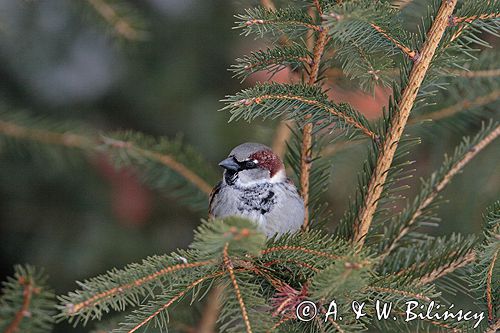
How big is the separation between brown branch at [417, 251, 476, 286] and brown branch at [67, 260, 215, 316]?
696 millimetres

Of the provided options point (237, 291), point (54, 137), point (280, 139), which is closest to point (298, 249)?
point (237, 291)

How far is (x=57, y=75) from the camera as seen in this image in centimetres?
394

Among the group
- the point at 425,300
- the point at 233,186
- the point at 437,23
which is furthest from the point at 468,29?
the point at 233,186

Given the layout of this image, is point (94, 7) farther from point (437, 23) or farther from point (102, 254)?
point (437, 23)

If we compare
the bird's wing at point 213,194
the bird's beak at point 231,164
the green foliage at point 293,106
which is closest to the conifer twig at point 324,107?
the green foliage at point 293,106

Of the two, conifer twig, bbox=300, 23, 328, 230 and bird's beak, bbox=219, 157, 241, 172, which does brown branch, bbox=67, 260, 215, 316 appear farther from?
bird's beak, bbox=219, 157, 241, 172

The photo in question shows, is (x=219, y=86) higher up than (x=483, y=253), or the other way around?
(x=219, y=86)

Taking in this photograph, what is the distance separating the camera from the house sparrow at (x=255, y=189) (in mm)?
2422

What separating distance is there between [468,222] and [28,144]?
1.90 m

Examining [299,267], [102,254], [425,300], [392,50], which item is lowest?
[425,300]

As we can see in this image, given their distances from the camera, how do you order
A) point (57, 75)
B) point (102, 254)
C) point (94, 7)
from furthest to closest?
point (57, 75) < point (102, 254) < point (94, 7)

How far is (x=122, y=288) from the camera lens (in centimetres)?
155

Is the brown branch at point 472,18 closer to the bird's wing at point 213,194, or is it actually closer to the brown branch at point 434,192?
the brown branch at point 434,192

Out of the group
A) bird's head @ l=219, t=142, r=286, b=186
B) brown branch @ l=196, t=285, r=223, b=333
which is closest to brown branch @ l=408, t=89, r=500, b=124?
bird's head @ l=219, t=142, r=286, b=186
